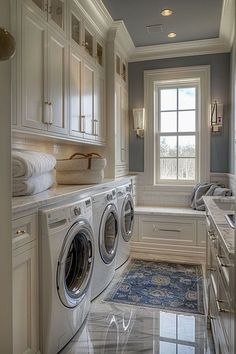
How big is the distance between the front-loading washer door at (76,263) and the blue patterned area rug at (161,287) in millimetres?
601

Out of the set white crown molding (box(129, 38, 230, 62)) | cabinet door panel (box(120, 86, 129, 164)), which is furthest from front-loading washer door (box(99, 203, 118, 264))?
white crown molding (box(129, 38, 230, 62))

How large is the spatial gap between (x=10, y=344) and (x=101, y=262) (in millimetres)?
1252

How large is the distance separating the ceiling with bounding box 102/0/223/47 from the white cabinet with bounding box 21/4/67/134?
1.02 meters

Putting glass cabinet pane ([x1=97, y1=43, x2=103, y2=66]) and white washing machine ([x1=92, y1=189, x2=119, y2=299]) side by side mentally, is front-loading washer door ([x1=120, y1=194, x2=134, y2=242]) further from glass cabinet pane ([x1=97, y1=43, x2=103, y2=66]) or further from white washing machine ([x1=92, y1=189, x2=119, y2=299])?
glass cabinet pane ([x1=97, y1=43, x2=103, y2=66])

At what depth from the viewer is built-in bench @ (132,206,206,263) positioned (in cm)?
361

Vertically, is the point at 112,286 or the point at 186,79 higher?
the point at 186,79

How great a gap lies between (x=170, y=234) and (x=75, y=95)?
2.16 metres

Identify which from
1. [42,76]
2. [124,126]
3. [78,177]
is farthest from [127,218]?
→ [42,76]

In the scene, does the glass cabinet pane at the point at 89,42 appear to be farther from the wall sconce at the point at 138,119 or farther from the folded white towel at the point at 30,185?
the folded white towel at the point at 30,185

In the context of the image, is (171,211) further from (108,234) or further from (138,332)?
(138,332)

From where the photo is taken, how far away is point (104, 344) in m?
1.91

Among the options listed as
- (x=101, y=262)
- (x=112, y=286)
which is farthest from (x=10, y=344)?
(x=112, y=286)

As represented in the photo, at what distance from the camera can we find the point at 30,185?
1841 mm

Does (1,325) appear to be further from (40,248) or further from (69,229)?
(69,229)
